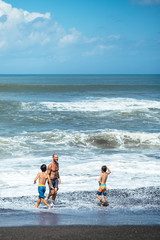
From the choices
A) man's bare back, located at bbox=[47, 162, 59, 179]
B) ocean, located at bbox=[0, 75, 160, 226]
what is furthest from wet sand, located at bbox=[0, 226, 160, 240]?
→ man's bare back, located at bbox=[47, 162, 59, 179]

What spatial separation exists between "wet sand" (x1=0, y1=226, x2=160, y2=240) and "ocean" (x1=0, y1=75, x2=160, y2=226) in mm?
367

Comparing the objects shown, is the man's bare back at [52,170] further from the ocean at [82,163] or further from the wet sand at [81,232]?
the wet sand at [81,232]

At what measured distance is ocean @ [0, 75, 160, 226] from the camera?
7.88 metres

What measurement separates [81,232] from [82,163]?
7.16 meters

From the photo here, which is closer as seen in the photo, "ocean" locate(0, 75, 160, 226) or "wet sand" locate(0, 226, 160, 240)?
"wet sand" locate(0, 226, 160, 240)

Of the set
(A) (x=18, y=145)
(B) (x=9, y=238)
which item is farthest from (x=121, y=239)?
(A) (x=18, y=145)

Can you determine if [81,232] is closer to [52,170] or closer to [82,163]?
[52,170]

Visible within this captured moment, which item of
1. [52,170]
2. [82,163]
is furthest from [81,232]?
[82,163]

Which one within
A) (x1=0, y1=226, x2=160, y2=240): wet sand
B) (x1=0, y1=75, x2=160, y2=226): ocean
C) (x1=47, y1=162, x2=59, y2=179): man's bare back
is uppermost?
(x1=47, y1=162, x2=59, y2=179): man's bare back

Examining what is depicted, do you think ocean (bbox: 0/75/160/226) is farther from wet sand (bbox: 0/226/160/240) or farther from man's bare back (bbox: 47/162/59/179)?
man's bare back (bbox: 47/162/59/179)

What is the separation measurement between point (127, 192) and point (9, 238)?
4.45 m

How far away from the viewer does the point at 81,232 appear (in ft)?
21.3

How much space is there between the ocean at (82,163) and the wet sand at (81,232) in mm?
367

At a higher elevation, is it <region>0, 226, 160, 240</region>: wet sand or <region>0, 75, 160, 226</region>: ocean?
<region>0, 226, 160, 240</region>: wet sand
